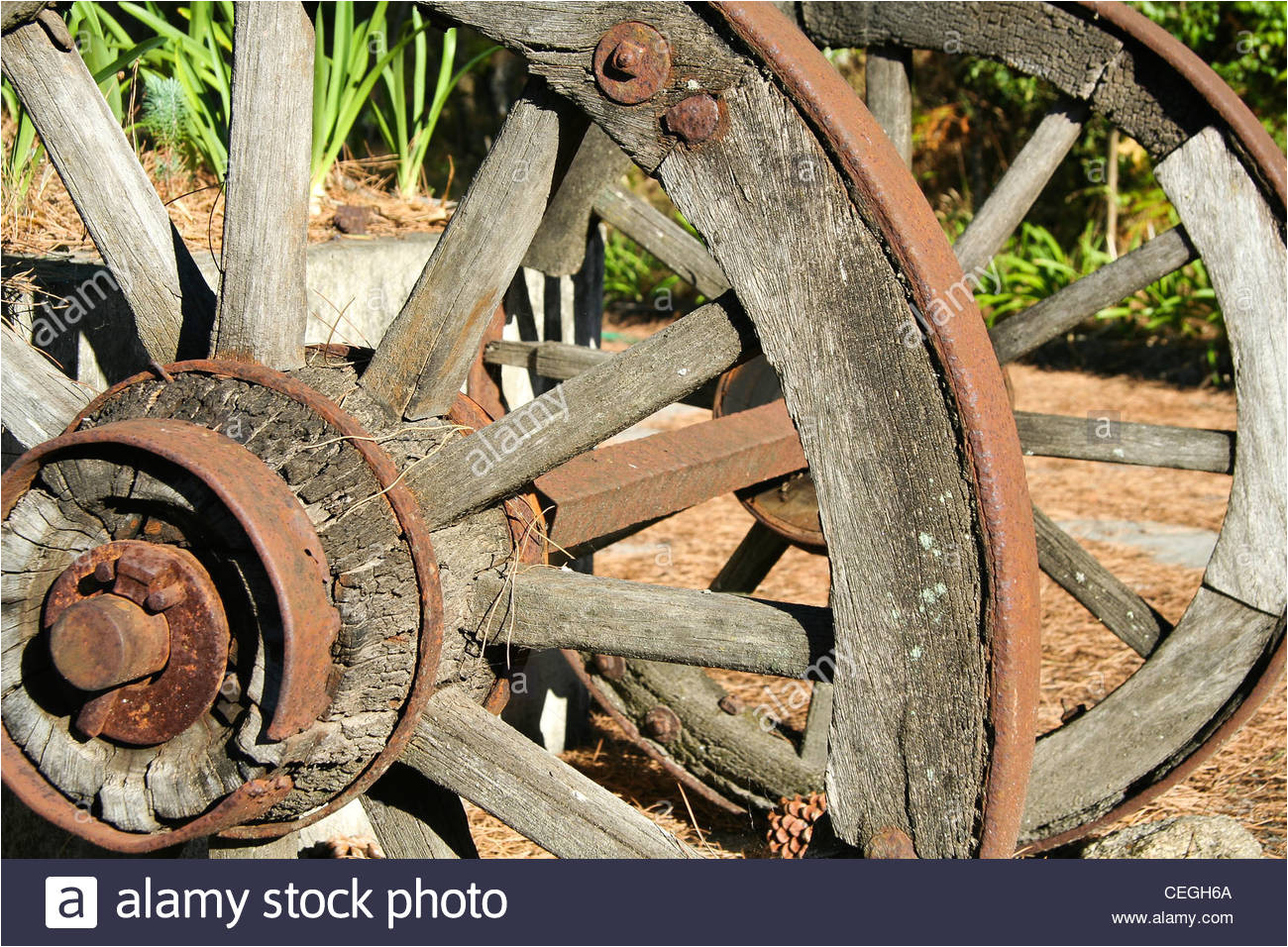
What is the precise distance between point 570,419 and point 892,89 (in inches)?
62.9

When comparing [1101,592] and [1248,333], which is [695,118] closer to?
[1248,333]

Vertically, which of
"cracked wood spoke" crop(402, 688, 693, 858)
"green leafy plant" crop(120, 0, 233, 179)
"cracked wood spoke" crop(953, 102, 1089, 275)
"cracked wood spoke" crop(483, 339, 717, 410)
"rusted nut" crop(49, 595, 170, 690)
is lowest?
"cracked wood spoke" crop(402, 688, 693, 858)

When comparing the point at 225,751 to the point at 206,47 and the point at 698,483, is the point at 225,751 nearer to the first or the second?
the point at 698,483

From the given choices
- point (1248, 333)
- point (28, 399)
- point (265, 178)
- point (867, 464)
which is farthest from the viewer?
point (1248, 333)

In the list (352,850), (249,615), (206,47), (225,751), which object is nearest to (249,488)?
(249,615)

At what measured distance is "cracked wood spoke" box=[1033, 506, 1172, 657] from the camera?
8.93ft

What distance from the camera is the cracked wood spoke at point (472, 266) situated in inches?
65.8

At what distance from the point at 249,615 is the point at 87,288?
99 cm

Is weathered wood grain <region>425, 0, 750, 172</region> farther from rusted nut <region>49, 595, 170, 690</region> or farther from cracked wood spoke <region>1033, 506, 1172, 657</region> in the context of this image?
cracked wood spoke <region>1033, 506, 1172, 657</region>

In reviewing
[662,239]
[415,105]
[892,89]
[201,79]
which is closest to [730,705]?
[662,239]

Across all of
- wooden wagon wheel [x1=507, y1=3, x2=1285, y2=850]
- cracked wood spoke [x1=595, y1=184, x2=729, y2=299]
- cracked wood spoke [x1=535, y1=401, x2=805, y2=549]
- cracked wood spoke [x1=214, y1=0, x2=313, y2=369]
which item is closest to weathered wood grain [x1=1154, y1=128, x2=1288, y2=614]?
wooden wagon wheel [x1=507, y1=3, x2=1285, y2=850]

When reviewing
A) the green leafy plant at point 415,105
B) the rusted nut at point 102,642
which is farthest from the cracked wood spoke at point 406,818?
the green leafy plant at point 415,105

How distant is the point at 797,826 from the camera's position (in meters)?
1.65

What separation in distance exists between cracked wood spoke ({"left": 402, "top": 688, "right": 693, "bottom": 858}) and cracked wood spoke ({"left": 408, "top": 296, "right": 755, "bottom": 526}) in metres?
0.30
